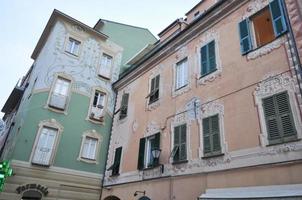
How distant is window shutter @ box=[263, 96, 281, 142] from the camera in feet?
22.0

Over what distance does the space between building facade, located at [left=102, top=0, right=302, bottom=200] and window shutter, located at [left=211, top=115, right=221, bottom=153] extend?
3 centimetres

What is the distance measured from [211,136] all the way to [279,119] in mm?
2315

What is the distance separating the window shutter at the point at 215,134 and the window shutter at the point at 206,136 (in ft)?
0.64

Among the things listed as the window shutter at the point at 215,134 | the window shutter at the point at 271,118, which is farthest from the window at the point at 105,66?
the window shutter at the point at 271,118

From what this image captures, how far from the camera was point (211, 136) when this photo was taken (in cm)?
845

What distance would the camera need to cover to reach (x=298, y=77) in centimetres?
675

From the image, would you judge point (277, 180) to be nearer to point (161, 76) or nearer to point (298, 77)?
point (298, 77)

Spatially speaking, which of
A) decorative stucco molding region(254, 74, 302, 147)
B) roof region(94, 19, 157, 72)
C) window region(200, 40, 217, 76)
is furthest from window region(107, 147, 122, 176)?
decorative stucco molding region(254, 74, 302, 147)

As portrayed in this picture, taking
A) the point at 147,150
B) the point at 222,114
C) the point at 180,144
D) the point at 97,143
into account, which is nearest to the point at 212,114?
the point at 222,114

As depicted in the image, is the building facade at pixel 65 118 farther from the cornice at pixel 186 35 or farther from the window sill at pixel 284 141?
the window sill at pixel 284 141

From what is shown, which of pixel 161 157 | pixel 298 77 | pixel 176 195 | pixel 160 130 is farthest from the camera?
pixel 160 130

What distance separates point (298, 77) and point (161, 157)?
5.79m

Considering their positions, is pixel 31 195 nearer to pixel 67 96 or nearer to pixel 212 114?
pixel 67 96

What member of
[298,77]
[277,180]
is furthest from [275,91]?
[277,180]
